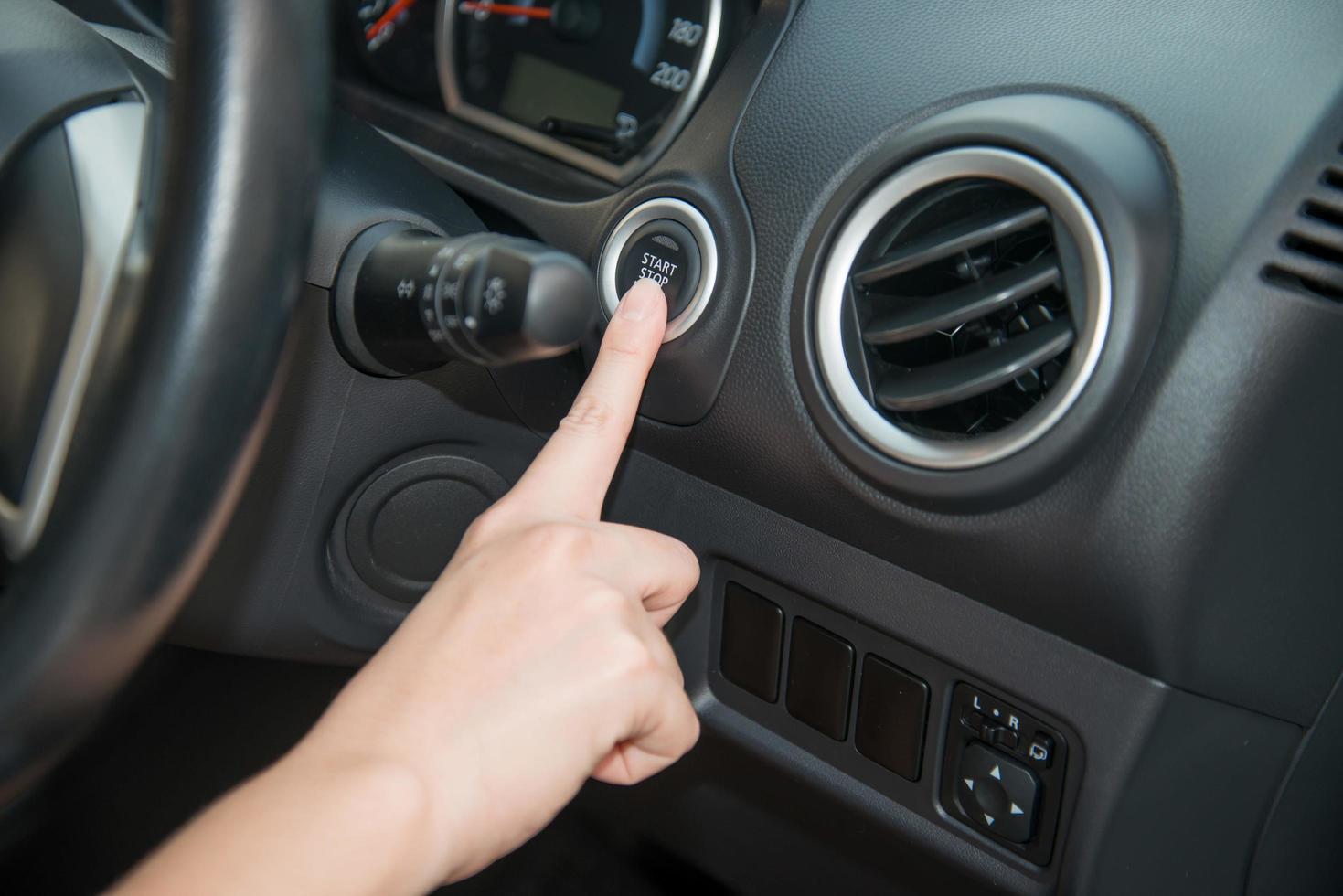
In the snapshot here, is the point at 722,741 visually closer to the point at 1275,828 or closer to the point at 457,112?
the point at 1275,828

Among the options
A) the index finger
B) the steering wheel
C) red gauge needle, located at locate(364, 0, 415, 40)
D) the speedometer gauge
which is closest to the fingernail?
the index finger

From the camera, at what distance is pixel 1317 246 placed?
0.65 m

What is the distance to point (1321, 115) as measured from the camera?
0.66m

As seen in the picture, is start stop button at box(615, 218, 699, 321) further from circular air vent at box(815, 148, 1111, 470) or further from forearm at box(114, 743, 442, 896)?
forearm at box(114, 743, 442, 896)

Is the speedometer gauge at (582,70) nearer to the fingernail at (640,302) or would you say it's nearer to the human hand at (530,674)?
the fingernail at (640,302)

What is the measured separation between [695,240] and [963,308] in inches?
8.8

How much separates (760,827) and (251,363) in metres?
0.63

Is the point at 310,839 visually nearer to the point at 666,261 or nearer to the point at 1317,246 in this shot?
the point at 666,261

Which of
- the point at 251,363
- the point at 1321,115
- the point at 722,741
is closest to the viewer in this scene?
the point at 251,363


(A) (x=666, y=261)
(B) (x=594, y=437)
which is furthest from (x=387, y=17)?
(B) (x=594, y=437)

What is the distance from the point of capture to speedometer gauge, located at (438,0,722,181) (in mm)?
919

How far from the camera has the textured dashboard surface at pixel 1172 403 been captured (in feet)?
2.15

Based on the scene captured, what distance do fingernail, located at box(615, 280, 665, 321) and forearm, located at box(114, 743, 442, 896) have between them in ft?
1.11

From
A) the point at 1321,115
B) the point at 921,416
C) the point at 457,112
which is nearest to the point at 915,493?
the point at 921,416
